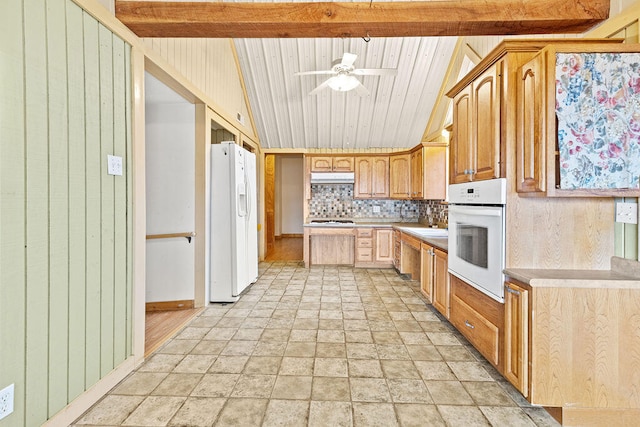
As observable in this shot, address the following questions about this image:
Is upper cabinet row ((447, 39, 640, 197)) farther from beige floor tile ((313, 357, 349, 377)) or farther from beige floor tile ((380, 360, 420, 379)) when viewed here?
beige floor tile ((313, 357, 349, 377))

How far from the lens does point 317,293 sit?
3955 millimetres

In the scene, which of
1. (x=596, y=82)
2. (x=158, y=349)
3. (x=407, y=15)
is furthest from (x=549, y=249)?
(x=158, y=349)

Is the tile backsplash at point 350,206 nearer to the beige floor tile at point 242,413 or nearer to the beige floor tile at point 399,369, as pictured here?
the beige floor tile at point 399,369

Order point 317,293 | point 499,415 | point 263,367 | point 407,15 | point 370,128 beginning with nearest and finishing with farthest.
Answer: point 499,415, point 407,15, point 263,367, point 317,293, point 370,128

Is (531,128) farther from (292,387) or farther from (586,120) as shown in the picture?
(292,387)

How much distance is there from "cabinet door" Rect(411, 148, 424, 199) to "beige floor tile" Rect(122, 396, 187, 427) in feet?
13.5

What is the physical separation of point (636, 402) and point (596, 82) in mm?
1703

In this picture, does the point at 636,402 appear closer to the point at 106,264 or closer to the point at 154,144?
the point at 106,264

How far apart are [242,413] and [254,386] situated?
25 cm

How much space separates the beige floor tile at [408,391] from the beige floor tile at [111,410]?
151cm

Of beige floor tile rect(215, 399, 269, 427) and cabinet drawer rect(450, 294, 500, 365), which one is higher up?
cabinet drawer rect(450, 294, 500, 365)

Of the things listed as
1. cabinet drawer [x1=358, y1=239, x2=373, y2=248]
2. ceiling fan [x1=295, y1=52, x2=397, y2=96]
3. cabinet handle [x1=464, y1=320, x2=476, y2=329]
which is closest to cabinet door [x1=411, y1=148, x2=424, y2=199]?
cabinet drawer [x1=358, y1=239, x2=373, y2=248]

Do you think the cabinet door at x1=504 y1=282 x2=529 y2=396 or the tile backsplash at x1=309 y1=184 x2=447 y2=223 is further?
the tile backsplash at x1=309 y1=184 x2=447 y2=223

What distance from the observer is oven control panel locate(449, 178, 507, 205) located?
1.94m
